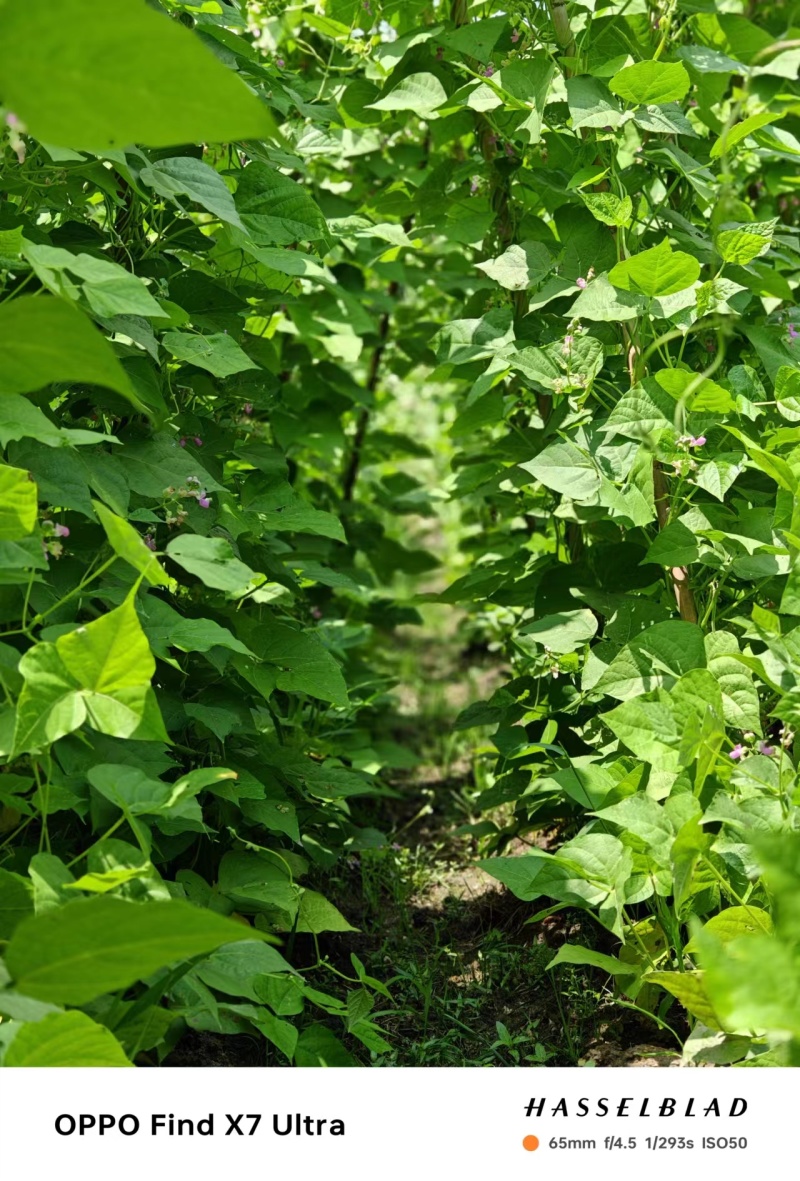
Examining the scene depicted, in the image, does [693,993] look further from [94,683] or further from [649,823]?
[94,683]

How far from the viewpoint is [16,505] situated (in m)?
1.14

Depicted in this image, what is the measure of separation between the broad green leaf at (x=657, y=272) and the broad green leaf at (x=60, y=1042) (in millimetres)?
1097

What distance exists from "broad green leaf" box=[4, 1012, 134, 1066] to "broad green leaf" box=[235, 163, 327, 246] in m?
1.14

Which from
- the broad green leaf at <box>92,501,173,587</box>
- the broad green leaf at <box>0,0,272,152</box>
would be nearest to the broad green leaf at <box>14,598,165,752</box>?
the broad green leaf at <box>92,501,173,587</box>

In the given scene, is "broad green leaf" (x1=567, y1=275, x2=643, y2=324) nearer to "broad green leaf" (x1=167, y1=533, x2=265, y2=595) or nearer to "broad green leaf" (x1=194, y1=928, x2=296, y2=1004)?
"broad green leaf" (x1=167, y1=533, x2=265, y2=595)

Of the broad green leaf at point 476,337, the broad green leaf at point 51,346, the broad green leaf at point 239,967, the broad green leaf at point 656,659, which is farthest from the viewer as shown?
the broad green leaf at point 476,337

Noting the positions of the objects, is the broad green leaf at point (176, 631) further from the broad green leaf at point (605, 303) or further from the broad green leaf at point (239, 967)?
the broad green leaf at point (605, 303)

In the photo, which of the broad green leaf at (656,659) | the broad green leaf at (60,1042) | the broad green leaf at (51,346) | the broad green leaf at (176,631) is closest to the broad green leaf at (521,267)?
the broad green leaf at (656,659)

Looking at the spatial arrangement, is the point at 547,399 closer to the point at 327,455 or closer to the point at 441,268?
the point at 327,455

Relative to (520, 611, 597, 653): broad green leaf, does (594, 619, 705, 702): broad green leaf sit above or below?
above

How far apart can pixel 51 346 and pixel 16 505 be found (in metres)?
0.20

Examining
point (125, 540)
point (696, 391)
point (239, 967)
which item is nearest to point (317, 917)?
point (239, 967)

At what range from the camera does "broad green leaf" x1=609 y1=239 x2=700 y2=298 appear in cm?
145

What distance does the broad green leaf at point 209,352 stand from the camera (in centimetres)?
149
